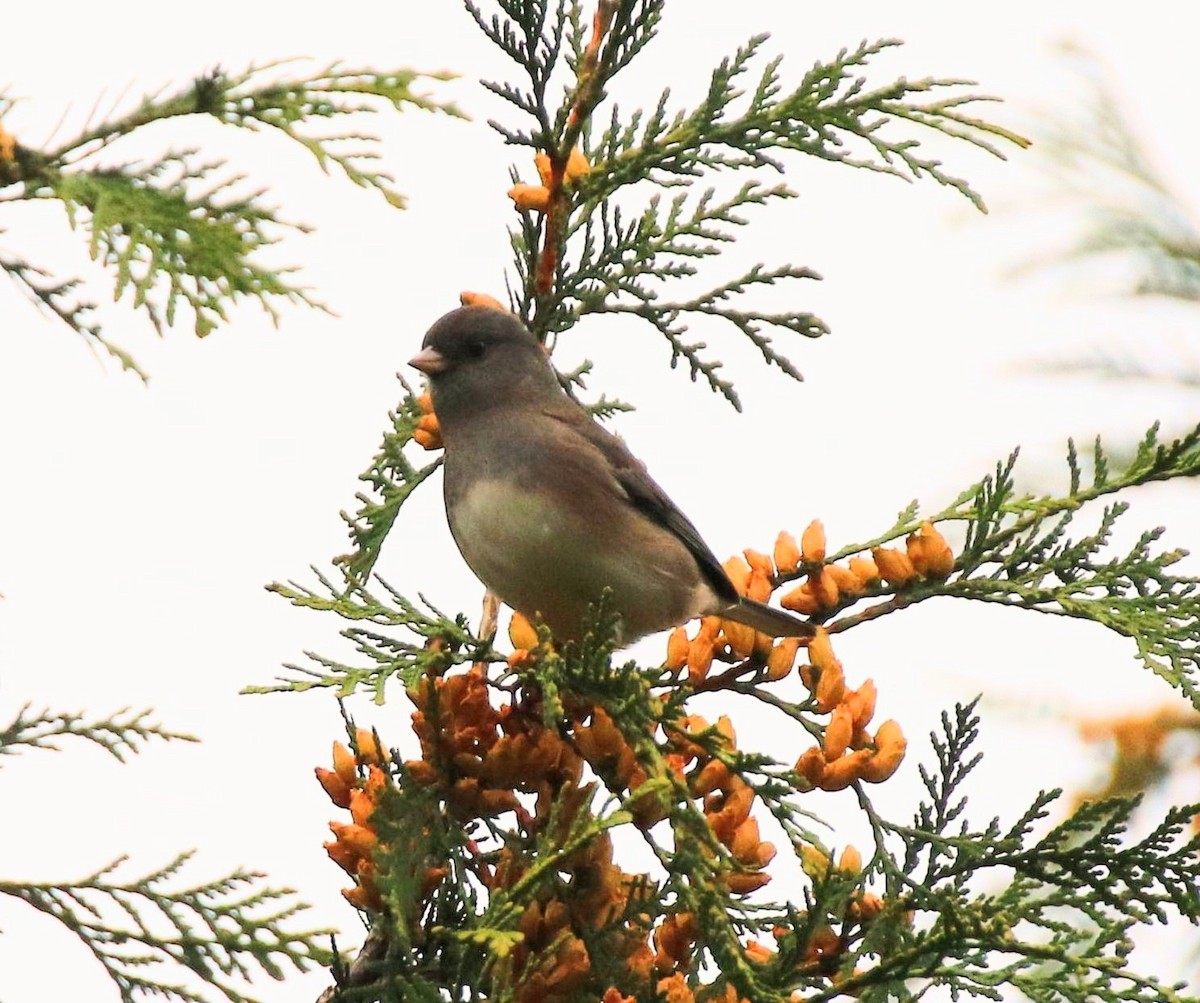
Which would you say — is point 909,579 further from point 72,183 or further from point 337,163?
point 72,183

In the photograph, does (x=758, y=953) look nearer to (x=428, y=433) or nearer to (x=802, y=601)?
(x=802, y=601)

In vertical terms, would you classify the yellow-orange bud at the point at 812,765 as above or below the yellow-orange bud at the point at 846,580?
below

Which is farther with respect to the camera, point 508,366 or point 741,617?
point 508,366

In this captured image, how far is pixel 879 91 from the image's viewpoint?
7.82 feet

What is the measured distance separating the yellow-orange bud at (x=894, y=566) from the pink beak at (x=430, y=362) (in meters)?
1.01

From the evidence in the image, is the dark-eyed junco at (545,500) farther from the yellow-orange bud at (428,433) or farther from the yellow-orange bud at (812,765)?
the yellow-orange bud at (812,765)

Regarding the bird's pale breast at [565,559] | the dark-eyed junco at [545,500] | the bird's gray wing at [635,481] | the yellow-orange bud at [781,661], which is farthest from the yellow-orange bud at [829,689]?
the bird's gray wing at [635,481]

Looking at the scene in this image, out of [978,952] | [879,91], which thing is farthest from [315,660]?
[879,91]

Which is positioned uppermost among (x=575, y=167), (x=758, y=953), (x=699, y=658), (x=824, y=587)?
(x=575, y=167)

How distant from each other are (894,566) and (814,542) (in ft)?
0.40

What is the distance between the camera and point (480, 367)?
2.96 m

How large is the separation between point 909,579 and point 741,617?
264mm

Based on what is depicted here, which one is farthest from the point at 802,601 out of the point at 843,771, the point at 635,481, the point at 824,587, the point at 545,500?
the point at 635,481

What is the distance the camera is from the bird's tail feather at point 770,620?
7.61 feet
